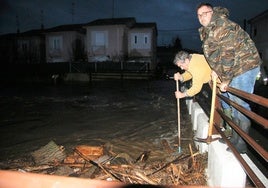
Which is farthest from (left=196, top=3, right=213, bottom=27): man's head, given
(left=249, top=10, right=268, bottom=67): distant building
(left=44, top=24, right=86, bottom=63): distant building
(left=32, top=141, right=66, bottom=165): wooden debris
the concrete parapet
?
(left=44, top=24, right=86, bottom=63): distant building

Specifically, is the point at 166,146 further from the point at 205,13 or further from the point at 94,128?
the point at 205,13

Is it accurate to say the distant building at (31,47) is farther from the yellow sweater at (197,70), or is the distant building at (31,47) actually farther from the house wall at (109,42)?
the yellow sweater at (197,70)

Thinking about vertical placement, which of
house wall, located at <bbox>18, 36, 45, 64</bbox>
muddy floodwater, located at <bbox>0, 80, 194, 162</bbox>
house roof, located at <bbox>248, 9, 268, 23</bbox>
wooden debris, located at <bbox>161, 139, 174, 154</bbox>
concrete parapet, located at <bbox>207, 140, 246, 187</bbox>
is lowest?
muddy floodwater, located at <bbox>0, 80, 194, 162</bbox>

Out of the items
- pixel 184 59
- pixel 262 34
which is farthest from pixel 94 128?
pixel 262 34

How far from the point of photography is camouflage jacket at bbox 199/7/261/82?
359cm

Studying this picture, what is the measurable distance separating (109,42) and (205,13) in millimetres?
36612

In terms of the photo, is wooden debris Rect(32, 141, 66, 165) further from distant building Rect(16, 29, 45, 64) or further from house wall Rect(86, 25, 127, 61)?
distant building Rect(16, 29, 45, 64)

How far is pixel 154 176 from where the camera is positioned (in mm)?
4527

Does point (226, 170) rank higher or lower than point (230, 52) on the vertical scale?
lower

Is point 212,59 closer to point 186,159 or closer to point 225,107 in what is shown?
point 225,107

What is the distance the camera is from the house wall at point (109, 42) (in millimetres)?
39188

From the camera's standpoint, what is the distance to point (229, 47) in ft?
11.8

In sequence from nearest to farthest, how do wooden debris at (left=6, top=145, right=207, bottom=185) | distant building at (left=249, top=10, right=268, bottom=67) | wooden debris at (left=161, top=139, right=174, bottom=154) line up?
wooden debris at (left=6, top=145, right=207, bottom=185)
wooden debris at (left=161, top=139, right=174, bottom=154)
distant building at (left=249, top=10, right=268, bottom=67)

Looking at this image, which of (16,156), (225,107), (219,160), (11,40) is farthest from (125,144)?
(11,40)
